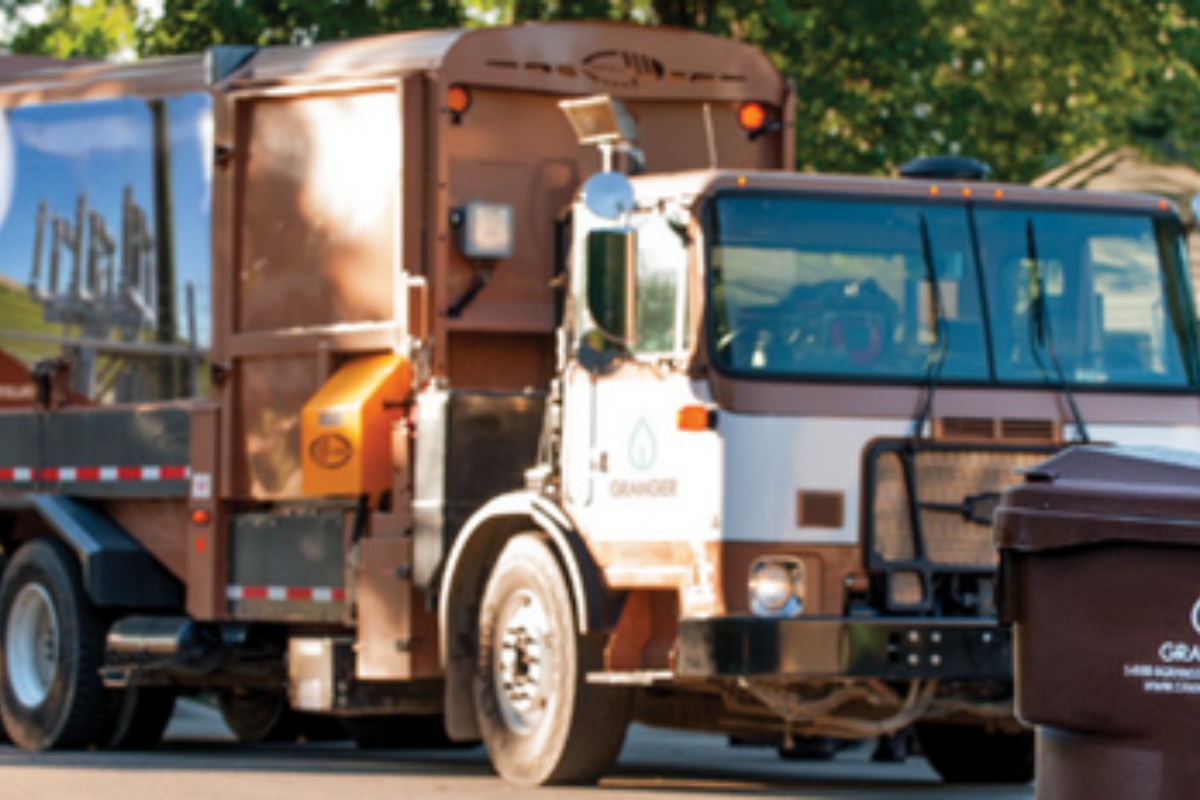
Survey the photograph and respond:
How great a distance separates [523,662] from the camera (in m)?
11.8

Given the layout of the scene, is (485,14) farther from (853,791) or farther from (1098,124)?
(853,791)

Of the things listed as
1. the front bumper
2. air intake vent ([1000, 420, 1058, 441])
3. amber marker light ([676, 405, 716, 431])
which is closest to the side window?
amber marker light ([676, 405, 716, 431])

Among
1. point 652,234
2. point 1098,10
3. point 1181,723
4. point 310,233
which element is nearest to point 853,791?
point 652,234

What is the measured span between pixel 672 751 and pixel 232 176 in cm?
454

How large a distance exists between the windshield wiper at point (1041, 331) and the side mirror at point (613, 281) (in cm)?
165

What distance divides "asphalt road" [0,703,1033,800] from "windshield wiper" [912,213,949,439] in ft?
5.35

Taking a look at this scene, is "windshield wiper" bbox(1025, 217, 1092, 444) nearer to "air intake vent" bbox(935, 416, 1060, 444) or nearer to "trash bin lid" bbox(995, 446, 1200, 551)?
"air intake vent" bbox(935, 416, 1060, 444)

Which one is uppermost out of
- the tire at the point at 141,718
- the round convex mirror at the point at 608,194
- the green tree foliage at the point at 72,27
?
the green tree foliage at the point at 72,27

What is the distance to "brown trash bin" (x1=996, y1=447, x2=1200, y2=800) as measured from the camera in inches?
307

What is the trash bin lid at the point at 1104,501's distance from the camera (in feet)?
25.7

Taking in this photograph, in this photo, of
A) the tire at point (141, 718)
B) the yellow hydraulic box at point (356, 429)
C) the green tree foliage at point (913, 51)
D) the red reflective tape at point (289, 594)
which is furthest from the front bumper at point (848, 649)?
the green tree foliage at point (913, 51)

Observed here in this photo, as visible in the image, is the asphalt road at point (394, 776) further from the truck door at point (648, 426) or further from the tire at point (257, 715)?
the truck door at point (648, 426)

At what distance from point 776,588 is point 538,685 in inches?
51.1

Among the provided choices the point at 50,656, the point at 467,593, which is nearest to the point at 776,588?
the point at 467,593
